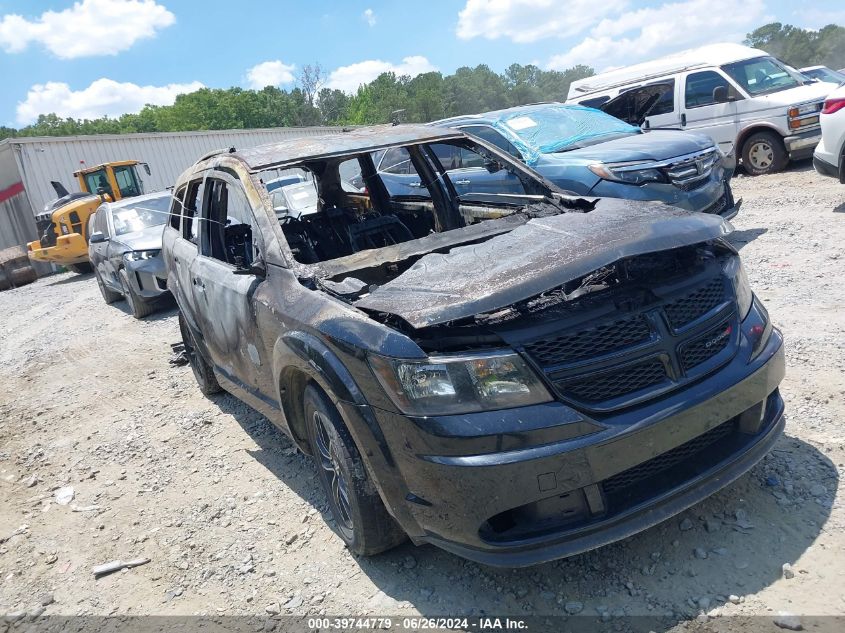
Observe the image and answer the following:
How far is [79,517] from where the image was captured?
4066 millimetres

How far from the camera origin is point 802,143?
1047cm

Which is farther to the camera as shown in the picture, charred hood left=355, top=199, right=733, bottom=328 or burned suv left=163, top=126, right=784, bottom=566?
charred hood left=355, top=199, right=733, bottom=328

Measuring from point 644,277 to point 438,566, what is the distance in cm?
153

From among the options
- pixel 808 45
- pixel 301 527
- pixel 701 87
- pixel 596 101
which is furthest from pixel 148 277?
pixel 808 45

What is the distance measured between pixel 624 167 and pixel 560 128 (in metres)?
1.52

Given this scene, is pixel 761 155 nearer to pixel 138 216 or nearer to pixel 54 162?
pixel 138 216

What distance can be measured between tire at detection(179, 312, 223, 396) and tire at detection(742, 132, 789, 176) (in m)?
9.80

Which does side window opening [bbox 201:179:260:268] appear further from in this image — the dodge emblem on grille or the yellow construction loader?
the yellow construction loader

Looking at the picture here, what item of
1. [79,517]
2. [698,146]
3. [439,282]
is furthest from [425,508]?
[698,146]

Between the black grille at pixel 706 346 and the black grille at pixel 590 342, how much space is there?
194 mm

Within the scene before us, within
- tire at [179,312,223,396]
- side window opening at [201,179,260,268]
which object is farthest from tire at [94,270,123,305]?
side window opening at [201,179,260,268]

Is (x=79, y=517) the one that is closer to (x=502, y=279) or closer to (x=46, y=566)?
(x=46, y=566)

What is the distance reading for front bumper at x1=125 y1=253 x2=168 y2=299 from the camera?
920 cm

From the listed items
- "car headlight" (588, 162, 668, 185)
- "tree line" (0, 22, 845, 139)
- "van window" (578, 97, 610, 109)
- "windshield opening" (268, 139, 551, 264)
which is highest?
"tree line" (0, 22, 845, 139)
